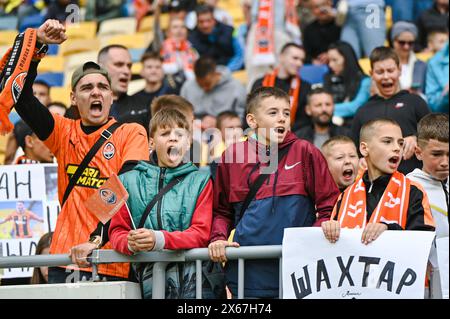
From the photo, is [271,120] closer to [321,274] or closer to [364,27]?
[321,274]

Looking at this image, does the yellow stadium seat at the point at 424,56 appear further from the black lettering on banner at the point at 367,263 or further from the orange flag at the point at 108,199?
the black lettering on banner at the point at 367,263

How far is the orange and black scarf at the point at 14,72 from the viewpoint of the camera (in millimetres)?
7801

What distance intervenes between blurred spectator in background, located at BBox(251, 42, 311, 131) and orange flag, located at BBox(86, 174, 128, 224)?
4.75 metres

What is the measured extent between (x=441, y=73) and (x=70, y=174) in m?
5.36

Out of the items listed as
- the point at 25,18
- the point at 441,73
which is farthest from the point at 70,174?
the point at 25,18

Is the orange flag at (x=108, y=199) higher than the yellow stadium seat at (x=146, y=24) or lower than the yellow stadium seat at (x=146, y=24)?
lower

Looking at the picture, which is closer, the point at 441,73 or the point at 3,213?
the point at 3,213

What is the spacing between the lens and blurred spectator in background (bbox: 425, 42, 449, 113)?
11.9m

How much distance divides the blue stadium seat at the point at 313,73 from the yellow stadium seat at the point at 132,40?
12.7 ft

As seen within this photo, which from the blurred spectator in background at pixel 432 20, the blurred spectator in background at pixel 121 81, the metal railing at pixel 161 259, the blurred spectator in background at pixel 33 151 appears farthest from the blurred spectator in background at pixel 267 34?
the metal railing at pixel 161 259

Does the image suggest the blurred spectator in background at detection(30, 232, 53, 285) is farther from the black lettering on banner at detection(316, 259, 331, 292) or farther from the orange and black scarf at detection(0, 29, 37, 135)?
the black lettering on banner at detection(316, 259, 331, 292)

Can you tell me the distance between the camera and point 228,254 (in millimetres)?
6926

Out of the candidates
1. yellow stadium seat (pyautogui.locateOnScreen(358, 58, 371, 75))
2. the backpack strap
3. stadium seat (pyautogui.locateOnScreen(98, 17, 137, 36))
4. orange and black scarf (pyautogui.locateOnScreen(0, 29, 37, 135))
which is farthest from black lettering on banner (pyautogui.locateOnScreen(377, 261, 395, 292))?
stadium seat (pyautogui.locateOnScreen(98, 17, 137, 36))
